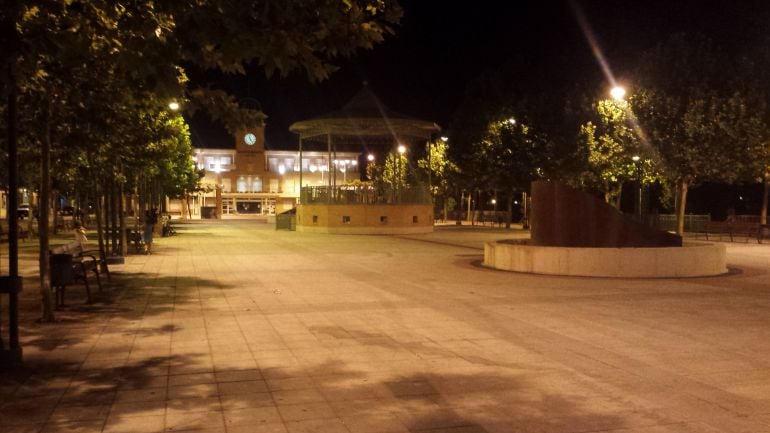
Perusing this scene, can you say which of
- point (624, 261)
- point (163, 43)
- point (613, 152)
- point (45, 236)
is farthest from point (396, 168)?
point (163, 43)

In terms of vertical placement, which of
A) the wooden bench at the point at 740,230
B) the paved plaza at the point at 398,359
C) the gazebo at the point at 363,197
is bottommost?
the paved plaza at the point at 398,359

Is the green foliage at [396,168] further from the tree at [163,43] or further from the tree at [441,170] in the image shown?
the tree at [163,43]

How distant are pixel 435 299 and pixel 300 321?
2.96m

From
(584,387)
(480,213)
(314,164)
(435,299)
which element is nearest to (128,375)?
(584,387)

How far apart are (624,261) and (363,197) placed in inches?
936

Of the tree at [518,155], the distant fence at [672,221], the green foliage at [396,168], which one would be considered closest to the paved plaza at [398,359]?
the tree at [518,155]

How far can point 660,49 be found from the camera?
2648 cm

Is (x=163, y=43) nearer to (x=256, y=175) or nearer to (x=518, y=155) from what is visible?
(x=518, y=155)

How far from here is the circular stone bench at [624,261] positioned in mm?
15102

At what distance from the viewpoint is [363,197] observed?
38.0m

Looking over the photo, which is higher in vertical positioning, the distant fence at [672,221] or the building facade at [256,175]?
the building facade at [256,175]

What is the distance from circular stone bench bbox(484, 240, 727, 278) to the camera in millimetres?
15102

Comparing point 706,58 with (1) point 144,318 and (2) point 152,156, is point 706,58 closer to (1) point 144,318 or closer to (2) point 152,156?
(2) point 152,156

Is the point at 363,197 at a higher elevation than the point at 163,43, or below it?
below
